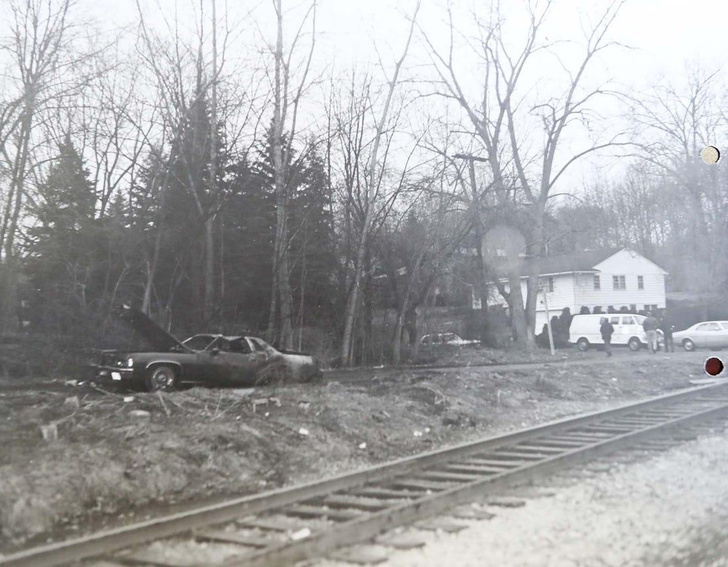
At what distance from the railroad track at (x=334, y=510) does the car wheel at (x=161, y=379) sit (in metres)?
7.15

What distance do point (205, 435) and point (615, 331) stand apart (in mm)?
28775

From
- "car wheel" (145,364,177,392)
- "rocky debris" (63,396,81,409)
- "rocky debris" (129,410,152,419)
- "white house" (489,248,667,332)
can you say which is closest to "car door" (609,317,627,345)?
"white house" (489,248,667,332)

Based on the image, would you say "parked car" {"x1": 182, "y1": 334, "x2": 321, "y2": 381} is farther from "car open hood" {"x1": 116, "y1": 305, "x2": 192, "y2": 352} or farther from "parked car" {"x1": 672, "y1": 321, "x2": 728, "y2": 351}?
"parked car" {"x1": 672, "y1": 321, "x2": 728, "y2": 351}

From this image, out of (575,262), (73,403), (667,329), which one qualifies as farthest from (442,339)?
(575,262)

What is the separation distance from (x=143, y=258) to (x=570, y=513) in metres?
19.0

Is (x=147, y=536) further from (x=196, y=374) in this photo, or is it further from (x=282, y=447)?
(x=196, y=374)

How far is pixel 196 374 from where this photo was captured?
1527 centimetres

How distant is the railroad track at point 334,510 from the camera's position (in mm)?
5406

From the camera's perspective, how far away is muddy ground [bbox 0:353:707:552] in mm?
7602

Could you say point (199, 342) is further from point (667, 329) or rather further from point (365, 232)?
point (667, 329)

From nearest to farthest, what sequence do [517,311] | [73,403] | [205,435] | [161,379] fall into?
1. [205,435]
2. [73,403]
3. [161,379]
4. [517,311]

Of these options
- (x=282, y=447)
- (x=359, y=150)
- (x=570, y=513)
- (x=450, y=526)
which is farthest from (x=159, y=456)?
(x=359, y=150)

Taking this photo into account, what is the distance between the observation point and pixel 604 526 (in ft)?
20.3

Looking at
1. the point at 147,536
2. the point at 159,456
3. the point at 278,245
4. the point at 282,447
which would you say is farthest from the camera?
the point at 278,245
